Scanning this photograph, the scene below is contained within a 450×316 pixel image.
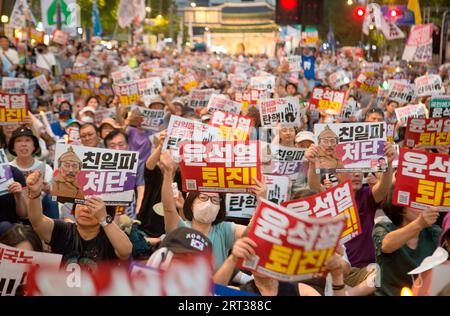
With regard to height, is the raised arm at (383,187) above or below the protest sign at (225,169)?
below

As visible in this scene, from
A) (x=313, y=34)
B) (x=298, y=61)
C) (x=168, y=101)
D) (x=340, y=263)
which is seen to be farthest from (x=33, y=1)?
(x=340, y=263)

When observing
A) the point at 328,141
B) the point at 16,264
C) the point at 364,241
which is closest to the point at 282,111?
the point at 328,141

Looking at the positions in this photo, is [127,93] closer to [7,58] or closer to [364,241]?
[364,241]

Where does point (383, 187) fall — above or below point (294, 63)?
below

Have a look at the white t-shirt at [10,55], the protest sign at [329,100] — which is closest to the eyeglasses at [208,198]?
the protest sign at [329,100]

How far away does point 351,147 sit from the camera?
24.1ft

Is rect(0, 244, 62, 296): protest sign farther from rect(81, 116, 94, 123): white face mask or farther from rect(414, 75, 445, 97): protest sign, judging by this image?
rect(414, 75, 445, 97): protest sign

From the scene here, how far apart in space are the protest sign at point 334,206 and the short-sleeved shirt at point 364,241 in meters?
1.16

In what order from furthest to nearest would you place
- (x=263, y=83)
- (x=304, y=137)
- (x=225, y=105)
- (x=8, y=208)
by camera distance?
(x=263, y=83) < (x=225, y=105) < (x=304, y=137) < (x=8, y=208)

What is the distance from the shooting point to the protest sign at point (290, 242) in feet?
12.6

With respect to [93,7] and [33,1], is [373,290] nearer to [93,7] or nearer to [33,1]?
[33,1]

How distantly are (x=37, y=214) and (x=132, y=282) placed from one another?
2.31 m

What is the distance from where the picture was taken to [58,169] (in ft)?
20.1

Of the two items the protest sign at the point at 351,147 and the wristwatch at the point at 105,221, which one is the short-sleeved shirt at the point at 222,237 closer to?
the wristwatch at the point at 105,221
